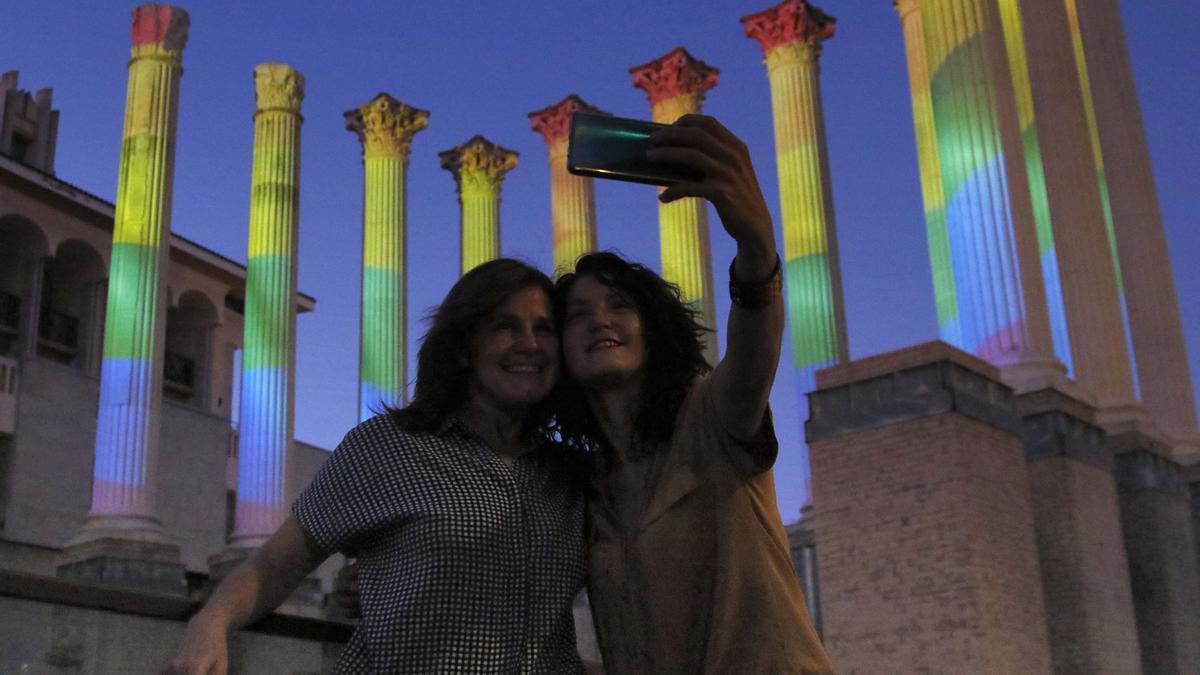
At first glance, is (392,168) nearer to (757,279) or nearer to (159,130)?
(159,130)

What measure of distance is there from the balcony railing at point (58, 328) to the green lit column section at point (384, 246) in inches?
355

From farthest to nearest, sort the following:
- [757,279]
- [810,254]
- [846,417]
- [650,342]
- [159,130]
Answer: [810,254] < [159,130] < [846,417] < [650,342] < [757,279]

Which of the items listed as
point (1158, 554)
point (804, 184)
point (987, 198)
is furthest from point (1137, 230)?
point (987, 198)

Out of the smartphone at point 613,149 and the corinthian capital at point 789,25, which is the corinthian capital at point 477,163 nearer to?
the corinthian capital at point 789,25

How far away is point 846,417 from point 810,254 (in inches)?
464

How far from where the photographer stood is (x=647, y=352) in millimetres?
3006

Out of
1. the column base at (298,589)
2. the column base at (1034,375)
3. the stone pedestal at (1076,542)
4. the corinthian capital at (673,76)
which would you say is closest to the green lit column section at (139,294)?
the column base at (298,589)

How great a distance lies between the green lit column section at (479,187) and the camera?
3128 cm

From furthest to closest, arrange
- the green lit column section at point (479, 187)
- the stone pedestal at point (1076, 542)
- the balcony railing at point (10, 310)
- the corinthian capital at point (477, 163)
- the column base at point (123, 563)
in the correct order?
1. the corinthian capital at point (477, 163)
2. the green lit column section at point (479, 187)
3. the balcony railing at point (10, 310)
4. the column base at point (123, 563)
5. the stone pedestal at point (1076, 542)

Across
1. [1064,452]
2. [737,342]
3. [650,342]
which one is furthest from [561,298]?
[1064,452]

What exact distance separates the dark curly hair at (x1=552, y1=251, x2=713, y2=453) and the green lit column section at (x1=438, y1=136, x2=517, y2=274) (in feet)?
92.4

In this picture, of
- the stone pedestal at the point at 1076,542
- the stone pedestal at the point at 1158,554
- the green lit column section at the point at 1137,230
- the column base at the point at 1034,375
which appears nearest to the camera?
the stone pedestal at the point at 1076,542

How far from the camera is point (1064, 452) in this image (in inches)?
549

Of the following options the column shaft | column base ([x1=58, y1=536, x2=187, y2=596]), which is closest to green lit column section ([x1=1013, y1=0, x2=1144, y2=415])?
the column shaft
